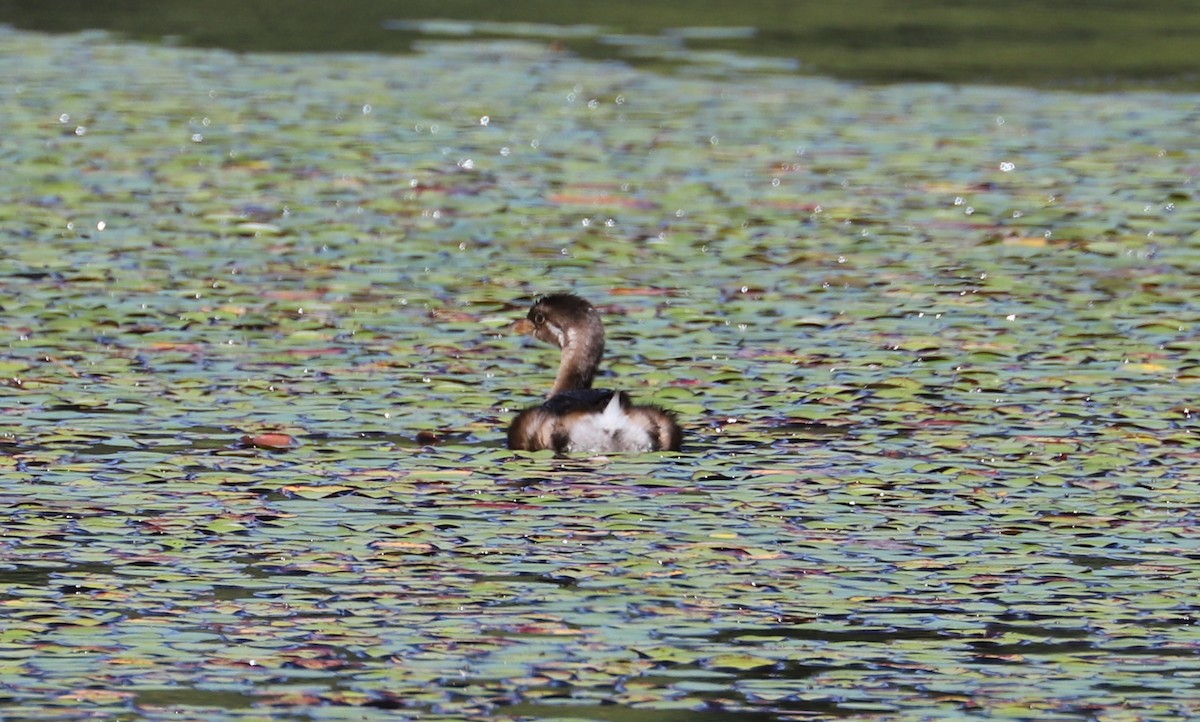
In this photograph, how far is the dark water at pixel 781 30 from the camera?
22.3 metres

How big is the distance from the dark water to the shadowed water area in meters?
2.35

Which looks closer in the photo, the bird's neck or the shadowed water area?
the shadowed water area

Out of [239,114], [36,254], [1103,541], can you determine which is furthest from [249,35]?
[1103,541]

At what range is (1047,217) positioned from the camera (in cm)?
1523

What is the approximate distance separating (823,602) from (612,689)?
1.17 metres

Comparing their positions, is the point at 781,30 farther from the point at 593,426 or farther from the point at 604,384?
the point at 593,426

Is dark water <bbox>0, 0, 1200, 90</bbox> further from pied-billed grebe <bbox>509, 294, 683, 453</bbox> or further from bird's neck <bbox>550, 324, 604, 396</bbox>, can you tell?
pied-billed grebe <bbox>509, 294, 683, 453</bbox>

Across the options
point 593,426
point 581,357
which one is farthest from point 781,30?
point 593,426

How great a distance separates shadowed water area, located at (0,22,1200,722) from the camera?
7203mm

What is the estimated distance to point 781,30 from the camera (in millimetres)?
24766

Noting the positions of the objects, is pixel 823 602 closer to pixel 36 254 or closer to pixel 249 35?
pixel 36 254

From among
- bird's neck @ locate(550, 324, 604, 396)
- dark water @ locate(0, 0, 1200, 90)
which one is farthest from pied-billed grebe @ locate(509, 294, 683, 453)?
dark water @ locate(0, 0, 1200, 90)

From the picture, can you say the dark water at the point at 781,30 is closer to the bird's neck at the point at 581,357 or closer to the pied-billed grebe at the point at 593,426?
the bird's neck at the point at 581,357

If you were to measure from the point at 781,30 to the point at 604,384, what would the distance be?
1394 cm
